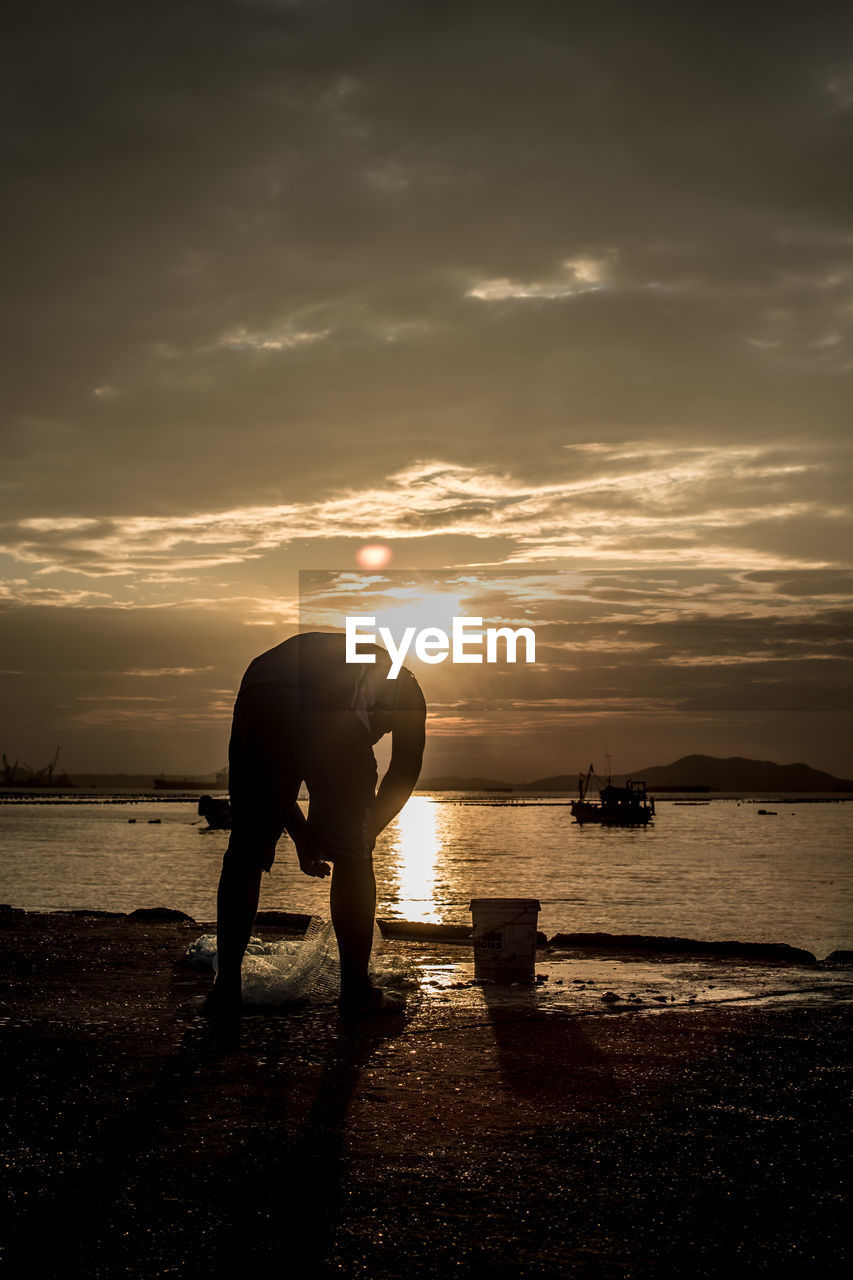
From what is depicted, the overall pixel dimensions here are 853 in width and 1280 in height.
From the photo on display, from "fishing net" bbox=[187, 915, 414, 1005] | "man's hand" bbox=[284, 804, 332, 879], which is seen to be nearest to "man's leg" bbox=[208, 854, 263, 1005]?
"man's hand" bbox=[284, 804, 332, 879]

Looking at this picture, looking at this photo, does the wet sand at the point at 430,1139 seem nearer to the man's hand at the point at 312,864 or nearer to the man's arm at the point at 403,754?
the man's hand at the point at 312,864

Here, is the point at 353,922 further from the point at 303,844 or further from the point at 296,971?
the point at 296,971

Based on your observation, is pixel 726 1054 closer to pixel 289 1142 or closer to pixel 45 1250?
pixel 289 1142

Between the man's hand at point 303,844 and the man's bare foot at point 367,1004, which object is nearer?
the man's bare foot at point 367,1004

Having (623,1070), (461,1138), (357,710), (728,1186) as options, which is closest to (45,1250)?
(461,1138)

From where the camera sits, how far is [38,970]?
7.08m

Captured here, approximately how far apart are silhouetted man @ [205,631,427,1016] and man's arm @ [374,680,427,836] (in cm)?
18

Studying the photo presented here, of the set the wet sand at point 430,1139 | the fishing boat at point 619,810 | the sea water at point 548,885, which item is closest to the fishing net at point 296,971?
the wet sand at point 430,1139

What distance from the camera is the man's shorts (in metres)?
5.53

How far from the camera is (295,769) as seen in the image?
559cm

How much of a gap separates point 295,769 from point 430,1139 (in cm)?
244

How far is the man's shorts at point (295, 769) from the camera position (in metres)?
5.53

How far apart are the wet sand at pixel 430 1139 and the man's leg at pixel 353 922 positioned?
0.22m

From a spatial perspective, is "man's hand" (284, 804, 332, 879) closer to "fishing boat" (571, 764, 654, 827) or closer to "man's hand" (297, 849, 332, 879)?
"man's hand" (297, 849, 332, 879)
